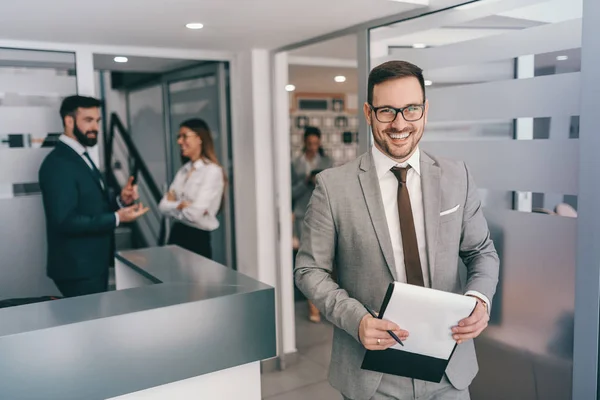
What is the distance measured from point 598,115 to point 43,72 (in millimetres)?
3121

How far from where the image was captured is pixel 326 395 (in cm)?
368

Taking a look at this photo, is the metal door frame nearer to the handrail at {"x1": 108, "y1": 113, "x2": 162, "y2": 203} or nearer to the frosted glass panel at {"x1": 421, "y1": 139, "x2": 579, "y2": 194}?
the handrail at {"x1": 108, "y1": 113, "x2": 162, "y2": 203}

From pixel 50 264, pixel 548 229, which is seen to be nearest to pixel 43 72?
pixel 50 264

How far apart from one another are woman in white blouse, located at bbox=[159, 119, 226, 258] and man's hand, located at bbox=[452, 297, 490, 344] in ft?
8.81

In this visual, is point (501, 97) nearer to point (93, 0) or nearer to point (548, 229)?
point (548, 229)

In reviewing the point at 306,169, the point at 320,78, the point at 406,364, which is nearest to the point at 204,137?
the point at 306,169

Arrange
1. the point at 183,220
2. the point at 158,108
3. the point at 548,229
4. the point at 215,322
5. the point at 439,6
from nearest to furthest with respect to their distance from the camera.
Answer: the point at 215,322, the point at 548,229, the point at 439,6, the point at 183,220, the point at 158,108

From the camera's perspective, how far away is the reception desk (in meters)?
1.66

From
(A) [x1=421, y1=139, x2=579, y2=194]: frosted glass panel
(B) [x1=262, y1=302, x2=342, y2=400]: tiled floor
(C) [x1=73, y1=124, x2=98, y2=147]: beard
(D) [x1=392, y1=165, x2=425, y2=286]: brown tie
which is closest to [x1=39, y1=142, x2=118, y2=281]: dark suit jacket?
(C) [x1=73, y1=124, x2=98, y2=147]: beard

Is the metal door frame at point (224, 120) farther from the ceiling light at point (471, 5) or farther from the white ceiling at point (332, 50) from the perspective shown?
the ceiling light at point (471, 5)

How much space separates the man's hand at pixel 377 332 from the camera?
5.03 ft

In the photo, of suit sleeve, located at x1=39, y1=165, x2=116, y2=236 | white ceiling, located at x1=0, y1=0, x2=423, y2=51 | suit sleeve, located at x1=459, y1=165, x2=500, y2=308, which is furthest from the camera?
suit sleeve, located at x1=39, y1=165, x2=116, y2=236

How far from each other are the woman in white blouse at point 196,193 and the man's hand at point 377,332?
102 inches

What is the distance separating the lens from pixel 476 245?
1786 mm
